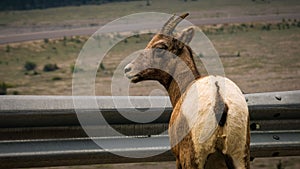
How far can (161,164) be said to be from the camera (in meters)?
6.93

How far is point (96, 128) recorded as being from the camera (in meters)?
4.56

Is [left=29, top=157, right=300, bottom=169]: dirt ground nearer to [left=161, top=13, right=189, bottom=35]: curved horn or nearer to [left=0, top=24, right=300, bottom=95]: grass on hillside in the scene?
[left=161, top=13, right=189, bottom=35]: curved horn

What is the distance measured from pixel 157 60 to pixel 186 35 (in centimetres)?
31

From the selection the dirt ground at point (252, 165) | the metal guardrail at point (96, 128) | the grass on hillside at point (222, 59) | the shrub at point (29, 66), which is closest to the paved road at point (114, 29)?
the grass on hillside at point (222, 59)

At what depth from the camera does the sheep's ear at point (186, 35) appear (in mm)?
4237

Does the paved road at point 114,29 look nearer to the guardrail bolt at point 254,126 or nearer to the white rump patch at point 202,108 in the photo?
the guardrail bolt at point 254,126

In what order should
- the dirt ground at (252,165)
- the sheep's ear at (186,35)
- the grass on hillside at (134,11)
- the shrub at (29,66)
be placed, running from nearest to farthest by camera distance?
the sheep's ear at (186,35), the dirt ground at (252,165), the shrub at (29,66), the grass on hillside at (134,11)

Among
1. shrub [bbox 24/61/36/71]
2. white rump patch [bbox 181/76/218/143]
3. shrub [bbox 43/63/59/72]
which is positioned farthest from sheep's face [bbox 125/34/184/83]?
shrub [bbox 24/61/36/71]

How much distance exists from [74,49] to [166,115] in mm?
23680

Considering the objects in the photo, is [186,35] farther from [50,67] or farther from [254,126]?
[50,67]

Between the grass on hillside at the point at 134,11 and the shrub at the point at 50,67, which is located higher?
the shrub at the point at 50,67

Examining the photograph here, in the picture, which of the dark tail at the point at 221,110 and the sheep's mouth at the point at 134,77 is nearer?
the dark tail at the point at 221,110

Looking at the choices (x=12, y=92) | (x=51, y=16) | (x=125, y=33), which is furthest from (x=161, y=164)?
(x=51, y=16)

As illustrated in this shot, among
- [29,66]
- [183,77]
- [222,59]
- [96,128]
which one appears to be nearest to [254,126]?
[183,77]
